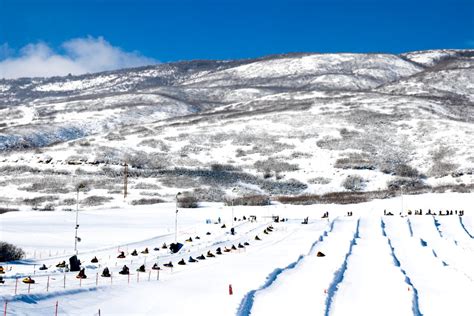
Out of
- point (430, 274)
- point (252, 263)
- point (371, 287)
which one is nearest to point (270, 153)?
point (252, 263)

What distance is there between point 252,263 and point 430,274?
11.8m

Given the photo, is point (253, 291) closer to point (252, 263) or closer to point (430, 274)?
point (252, 263)

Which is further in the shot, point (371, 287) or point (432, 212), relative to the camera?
point (432, 212)

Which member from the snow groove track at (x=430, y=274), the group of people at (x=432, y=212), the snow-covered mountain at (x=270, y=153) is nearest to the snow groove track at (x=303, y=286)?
the snow groove track at (x=430, y=274)

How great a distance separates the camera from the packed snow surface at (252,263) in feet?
91.2

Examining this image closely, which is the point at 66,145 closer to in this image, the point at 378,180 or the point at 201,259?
the point at 378,180

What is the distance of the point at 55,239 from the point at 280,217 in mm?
32471

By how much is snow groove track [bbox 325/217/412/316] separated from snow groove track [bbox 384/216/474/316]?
72 cm

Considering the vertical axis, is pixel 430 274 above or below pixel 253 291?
above

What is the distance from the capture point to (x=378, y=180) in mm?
112312

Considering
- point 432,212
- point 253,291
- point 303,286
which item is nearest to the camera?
point 253,291

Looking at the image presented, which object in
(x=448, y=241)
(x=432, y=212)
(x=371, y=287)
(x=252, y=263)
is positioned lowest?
(x=371, y=287)

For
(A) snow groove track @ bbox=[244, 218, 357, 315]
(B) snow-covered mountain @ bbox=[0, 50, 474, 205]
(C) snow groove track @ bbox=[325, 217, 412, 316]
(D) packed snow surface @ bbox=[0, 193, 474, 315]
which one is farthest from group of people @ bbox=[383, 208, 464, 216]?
(A) snow groove track @ bbox=[244, 218, 357, 315]

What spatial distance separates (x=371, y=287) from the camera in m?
34.0
